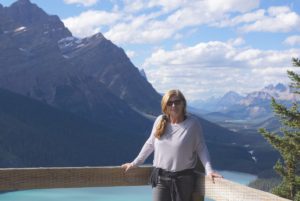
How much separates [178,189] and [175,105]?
88 cm

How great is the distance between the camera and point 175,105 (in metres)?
5.96

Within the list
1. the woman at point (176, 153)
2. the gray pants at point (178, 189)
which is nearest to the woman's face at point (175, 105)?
Result: the woman at point (176, 153)

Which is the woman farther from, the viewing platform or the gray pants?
the viewing platform

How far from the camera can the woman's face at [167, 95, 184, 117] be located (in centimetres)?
594

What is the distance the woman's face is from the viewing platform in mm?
688

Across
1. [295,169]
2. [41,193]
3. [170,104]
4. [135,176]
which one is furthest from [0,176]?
[41,193]

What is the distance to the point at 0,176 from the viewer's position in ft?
18.0

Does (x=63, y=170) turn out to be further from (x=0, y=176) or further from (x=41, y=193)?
(x=41, y=193)

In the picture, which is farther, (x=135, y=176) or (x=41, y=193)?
(x=41, y=193)

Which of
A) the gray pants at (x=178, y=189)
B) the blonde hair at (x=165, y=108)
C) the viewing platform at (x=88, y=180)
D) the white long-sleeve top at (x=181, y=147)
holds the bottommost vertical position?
the gray pants at (x=178, y=189)

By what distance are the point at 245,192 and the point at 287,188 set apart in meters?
22.8

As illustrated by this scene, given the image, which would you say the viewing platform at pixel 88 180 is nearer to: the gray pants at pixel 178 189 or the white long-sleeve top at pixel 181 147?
the gray pants at pixel 178 189

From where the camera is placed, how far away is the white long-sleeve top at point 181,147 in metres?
5.89

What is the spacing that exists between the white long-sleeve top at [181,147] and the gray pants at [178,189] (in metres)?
0.12
